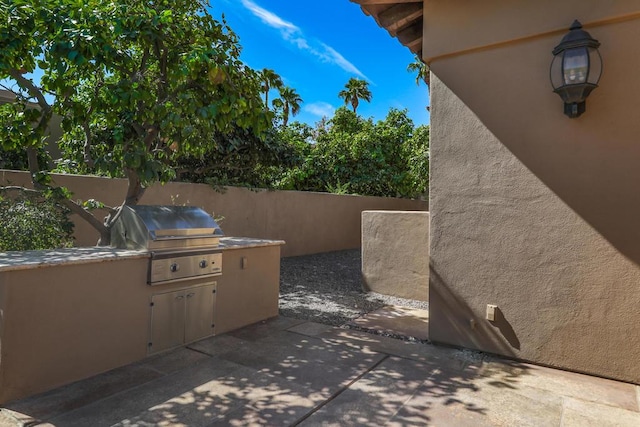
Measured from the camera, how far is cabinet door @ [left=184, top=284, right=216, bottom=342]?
4148 mm

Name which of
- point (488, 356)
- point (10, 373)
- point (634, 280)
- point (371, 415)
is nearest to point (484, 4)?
point (634, 280)

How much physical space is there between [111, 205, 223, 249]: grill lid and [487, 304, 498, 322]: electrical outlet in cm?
309

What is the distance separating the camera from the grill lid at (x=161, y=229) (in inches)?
152

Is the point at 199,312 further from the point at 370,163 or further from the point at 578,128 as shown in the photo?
the point at 370,163

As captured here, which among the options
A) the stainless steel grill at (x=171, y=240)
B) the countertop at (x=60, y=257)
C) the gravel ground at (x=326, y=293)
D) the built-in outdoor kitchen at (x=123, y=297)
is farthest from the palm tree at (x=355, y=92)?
the countertop at (x=60, y=257)

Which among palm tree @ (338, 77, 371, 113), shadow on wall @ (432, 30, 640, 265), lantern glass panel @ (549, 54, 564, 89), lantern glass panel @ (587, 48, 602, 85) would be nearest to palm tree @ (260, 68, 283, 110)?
shadow on wall @ (432, 30, 640, 265)

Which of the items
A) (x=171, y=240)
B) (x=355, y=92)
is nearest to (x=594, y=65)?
(x=171, y=240)

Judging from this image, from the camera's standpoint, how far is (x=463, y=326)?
4227mm

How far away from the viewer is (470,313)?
13.7ft

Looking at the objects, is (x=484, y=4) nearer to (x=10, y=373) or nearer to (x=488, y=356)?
(x=488, y=356)

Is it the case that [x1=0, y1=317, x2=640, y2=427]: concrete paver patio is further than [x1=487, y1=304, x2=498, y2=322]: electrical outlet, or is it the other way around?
[x1=487, y1=304, x2=498, y2=322]: electrical outlet

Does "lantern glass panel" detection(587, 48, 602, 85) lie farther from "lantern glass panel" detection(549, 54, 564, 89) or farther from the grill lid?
the grill lid

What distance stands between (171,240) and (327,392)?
7.06 feet

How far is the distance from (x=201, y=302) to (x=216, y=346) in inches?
20.1
